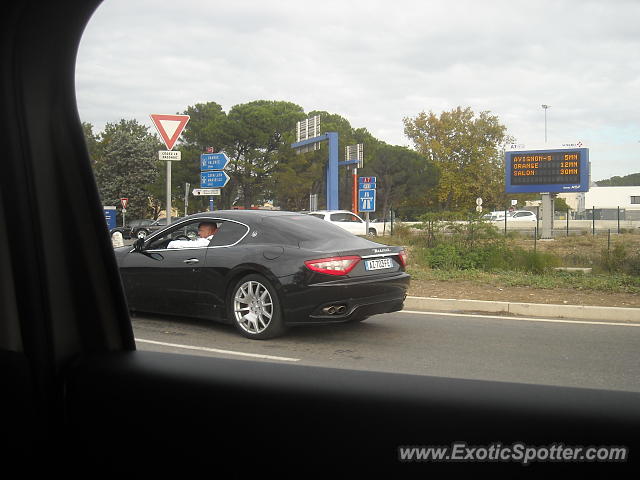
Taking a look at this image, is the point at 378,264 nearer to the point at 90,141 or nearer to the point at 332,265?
the point at 332,265

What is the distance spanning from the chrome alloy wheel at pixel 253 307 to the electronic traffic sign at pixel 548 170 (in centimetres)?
2102

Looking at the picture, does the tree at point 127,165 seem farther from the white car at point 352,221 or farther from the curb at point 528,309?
the white car at point 352,221

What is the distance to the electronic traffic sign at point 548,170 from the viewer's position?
79.0 ft

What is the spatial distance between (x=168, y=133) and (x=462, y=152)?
141ft

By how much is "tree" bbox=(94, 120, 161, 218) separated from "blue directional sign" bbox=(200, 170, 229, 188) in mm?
726

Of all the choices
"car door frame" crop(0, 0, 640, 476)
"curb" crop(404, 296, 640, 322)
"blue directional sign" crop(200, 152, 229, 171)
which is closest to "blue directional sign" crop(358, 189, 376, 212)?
"curb" crop(404, 296, 640, 322)

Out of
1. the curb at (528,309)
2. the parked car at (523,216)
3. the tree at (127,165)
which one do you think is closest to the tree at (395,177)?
the parked car at (523,216)

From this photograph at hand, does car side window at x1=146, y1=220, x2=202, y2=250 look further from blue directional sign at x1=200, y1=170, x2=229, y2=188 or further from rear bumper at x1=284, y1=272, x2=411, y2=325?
rear bumper at x1=284, y1=272, x2=411, y2=325

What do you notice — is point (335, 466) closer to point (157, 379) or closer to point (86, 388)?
point (157, 379)

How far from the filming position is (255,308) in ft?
19.4

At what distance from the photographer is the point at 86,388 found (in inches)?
73.6

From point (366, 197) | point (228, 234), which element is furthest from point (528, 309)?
point (366, 197)

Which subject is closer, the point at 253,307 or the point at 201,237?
the point at 253,307

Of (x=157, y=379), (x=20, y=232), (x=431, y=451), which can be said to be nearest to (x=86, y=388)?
(x=157, y=379)
